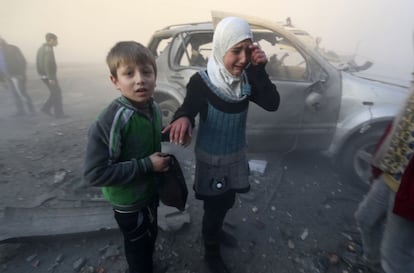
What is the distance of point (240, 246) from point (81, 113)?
19.3 feet

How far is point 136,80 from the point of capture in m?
1.39

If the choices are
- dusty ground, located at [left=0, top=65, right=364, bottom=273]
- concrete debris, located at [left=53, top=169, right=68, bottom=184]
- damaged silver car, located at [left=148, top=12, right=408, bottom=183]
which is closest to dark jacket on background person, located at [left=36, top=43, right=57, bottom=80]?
dusty ground, located at [left=0, top=65, right=364, bottom=273]

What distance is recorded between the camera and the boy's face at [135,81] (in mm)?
1391

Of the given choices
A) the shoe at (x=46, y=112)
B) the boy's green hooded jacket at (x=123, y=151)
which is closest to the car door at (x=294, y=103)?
the boy's green hooded jacket at (x=123, y=151)

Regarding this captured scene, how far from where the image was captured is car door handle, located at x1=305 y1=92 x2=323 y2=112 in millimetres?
3377

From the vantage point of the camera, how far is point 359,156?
351 centimetres

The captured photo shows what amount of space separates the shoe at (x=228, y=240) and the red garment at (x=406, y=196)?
150cm

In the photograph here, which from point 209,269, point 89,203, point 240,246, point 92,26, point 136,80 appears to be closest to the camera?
point 136,80

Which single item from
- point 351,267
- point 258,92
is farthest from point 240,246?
point 258,92

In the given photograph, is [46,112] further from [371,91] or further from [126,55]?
[371,91]

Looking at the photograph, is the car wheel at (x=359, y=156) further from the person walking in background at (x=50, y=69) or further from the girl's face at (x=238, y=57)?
the person walking in background at (x=50, y=69)

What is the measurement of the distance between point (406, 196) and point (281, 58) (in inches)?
109

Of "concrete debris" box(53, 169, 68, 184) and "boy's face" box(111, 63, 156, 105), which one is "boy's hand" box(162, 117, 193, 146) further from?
"concrete debris" box(53, 169, 68, 184)

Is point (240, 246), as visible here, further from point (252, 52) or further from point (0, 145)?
point (0, 145)
